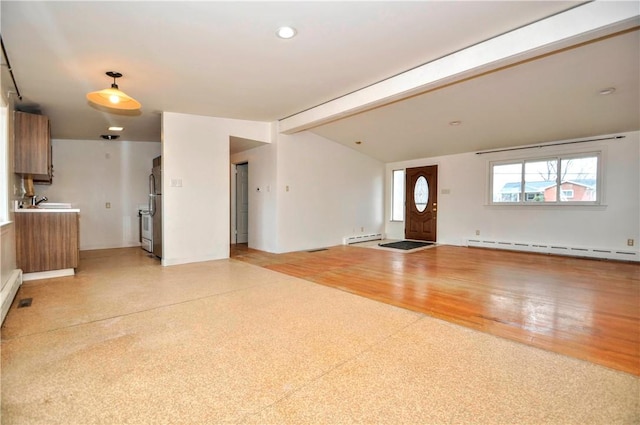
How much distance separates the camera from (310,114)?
5.40m

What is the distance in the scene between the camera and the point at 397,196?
8750 millimetres

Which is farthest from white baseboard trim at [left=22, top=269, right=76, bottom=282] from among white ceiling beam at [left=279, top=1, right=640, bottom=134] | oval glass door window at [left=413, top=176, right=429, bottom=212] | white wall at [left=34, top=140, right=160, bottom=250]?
oval glass door window at [left=413, top=176, right=429, bottom=212]

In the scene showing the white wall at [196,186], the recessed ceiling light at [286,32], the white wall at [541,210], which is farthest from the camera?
the white wall at [541,210]

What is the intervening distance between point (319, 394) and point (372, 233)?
22.6 ft

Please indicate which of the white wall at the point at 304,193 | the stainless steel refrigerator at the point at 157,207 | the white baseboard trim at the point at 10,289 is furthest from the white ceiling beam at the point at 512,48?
the white baseboard trim at the point at 10,289

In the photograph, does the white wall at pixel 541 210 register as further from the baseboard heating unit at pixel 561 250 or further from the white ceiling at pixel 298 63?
the white ceiling at pixel 298 63

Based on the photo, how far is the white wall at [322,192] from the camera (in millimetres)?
6402

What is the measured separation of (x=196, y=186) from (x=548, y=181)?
6.94m

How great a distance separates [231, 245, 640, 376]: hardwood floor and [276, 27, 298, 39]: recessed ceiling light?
2783mm

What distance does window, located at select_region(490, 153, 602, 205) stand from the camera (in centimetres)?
586

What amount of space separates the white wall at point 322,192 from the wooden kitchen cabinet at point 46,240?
3.32 metres

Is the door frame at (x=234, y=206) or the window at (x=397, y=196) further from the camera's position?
the window at (x=397, y=196)

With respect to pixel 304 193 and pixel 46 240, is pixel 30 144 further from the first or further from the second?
pixel 304 193

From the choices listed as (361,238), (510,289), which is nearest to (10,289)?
(510,289)
